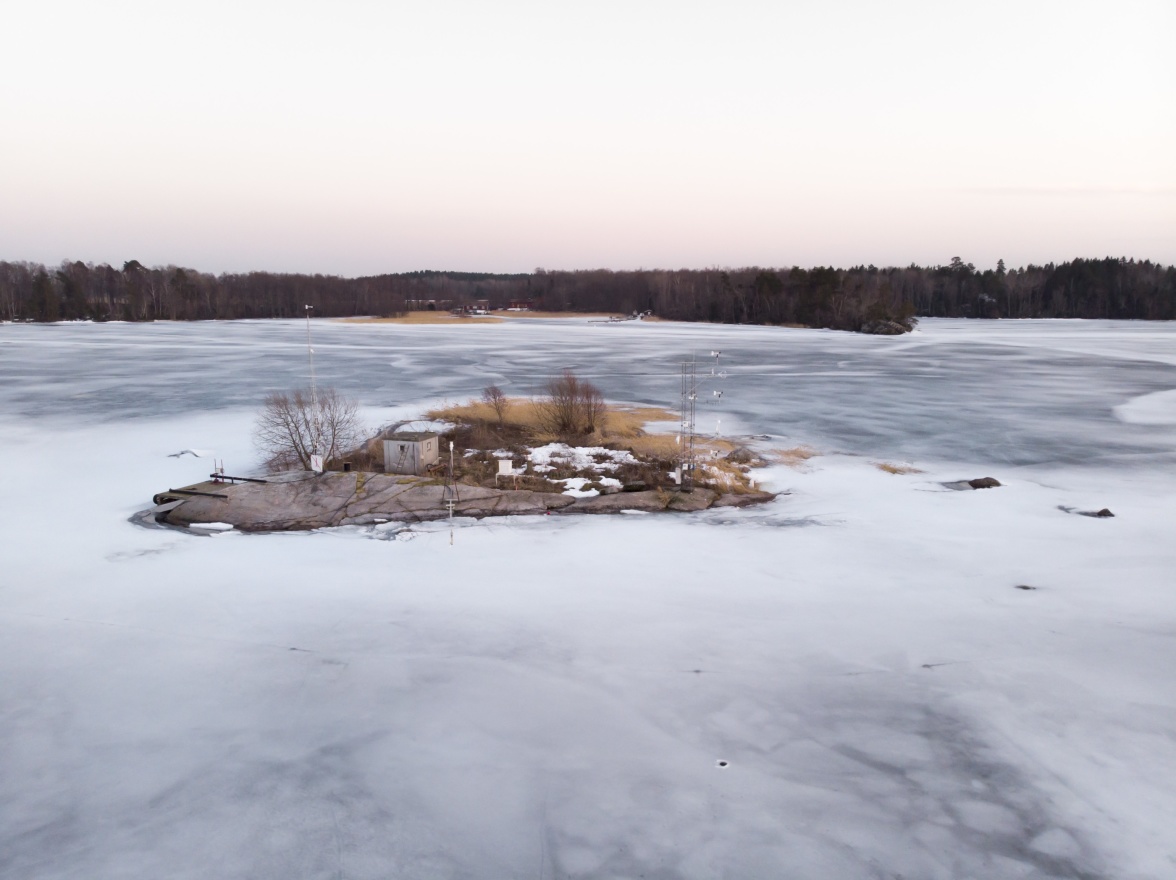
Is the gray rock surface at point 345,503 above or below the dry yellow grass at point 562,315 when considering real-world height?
below

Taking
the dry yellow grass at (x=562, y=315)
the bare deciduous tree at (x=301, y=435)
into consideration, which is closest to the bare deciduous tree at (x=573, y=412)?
the bare deciduous tree at (x=301, y=435)

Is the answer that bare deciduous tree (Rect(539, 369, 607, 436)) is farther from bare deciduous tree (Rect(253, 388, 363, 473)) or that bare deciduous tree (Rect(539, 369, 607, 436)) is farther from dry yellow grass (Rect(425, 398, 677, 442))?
bare deciduous tree (Rect(253, 388, 363, 473))

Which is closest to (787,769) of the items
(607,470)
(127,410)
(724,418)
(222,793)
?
(222,793)

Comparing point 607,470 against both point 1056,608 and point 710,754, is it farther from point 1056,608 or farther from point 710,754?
point 710,754

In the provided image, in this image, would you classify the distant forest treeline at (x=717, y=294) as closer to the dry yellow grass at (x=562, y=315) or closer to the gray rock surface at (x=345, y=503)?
the dry yellow grass at (x=562, y=315)

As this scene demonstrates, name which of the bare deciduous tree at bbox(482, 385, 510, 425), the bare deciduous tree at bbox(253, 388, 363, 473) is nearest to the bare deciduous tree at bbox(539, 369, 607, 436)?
the bare deciduous tree at bbox(482, 385, 510, 425)
